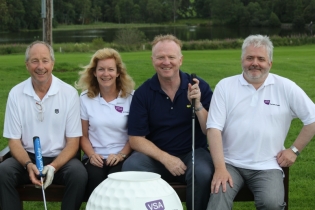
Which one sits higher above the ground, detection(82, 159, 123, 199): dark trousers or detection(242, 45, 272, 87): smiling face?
detection(242, 45, 272, 87): smiling face

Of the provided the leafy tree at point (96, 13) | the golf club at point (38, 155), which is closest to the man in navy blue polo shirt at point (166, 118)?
the golf club at point (38, 155)

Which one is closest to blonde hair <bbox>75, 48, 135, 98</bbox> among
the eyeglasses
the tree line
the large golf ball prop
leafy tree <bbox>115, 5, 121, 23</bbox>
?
the eyeglasses

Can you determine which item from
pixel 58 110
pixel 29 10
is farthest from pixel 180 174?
pixel 29 10

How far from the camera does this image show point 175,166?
4.21 m

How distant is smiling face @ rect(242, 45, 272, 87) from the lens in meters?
4.11

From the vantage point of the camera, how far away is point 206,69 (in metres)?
16.2

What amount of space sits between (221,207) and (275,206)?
364 millimetres

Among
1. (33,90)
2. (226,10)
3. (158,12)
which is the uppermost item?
(226,10)

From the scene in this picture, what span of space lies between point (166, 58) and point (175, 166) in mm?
836

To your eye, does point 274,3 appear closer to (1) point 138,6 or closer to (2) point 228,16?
(2) point 228,16

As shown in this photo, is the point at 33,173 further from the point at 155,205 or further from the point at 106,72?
the point at 155,205

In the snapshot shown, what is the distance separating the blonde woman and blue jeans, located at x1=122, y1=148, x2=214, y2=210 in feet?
0.67

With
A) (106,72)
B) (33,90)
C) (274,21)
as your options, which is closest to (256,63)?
(106,72)

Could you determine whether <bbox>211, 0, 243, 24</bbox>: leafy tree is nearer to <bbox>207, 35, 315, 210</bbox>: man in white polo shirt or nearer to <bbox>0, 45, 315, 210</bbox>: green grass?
<bbox>0, 45, 315, 210</bbox>: green grass
